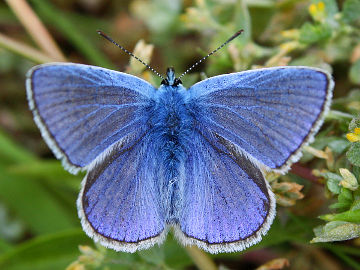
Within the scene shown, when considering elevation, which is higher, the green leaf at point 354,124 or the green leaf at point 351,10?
the green leaf at point 351,10

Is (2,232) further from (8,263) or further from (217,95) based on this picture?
(217,95)

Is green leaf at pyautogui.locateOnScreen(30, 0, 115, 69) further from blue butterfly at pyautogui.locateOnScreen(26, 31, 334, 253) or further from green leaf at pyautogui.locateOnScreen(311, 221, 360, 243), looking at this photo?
green leaf at pyautogui.locateOnScreen(311, 221, 360, 243)

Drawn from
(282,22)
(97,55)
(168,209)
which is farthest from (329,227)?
(97,55)

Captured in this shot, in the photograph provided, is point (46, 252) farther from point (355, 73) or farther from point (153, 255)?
point (355, 73)

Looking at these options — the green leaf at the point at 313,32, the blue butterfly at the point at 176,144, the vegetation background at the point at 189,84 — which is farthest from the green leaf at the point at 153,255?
the green leaf at the point at 313,32

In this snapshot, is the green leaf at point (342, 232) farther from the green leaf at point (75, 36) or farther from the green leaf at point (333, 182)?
the green leaf at point (75, 36)

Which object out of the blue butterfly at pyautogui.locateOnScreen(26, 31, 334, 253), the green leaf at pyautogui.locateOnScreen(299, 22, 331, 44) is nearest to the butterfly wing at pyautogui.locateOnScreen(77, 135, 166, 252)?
the blue butterfly at pyautogui.locateOnScreen(26, 31, 334, 253)
